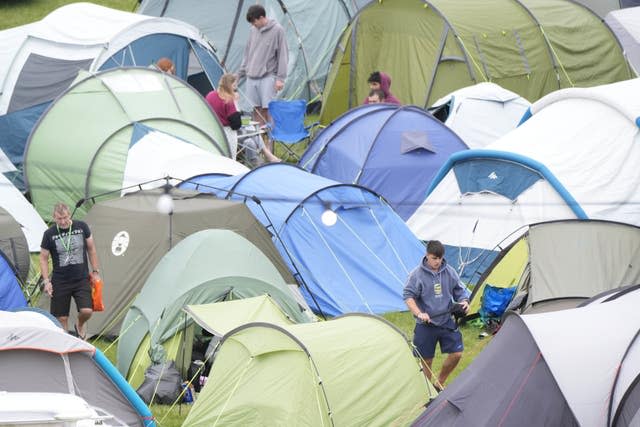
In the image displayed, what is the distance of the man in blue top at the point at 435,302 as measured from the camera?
1098 centimetres

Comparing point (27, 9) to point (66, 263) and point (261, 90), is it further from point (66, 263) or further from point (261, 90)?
point (66, 263)

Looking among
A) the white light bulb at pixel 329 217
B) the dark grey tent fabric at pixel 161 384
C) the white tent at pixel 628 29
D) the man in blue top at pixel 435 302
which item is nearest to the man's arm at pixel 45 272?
the dark grey tent fabric at pixel 161 384

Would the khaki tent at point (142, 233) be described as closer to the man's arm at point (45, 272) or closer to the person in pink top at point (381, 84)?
the man's arm at point (45, 272)

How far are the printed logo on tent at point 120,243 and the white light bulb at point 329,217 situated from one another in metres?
1.98

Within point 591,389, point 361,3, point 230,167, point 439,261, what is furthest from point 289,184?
point 361,3

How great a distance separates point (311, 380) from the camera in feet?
32.7

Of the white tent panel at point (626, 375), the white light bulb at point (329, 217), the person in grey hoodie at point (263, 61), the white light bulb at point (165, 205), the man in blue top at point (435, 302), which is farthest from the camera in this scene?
the person in grey hoodie at point (263, 61)

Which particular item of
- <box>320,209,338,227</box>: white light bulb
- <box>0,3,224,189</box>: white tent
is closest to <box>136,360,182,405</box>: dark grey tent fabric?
<box>320,209,338,227</box>: white light bulb

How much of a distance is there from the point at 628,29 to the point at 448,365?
1211 centimetres

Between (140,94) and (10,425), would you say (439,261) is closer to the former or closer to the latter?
(10,425)

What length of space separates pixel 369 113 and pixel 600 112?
2.87m

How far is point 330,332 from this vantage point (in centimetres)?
1045

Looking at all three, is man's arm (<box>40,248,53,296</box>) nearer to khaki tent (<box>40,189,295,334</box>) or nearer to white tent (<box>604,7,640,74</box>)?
khaki tent (<box>40,189,295,334</box>)

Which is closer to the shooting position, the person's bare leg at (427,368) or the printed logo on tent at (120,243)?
the person's bare leg at (427,368)
